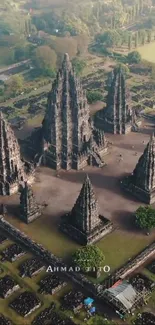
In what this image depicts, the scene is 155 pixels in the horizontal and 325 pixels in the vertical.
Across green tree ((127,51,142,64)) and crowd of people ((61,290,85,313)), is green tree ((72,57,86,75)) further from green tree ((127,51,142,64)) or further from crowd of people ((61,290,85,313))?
crowd of people ((61,290,85,313))

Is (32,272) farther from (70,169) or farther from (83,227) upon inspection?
(70,169)

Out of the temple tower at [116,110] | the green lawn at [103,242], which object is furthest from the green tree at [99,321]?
the temple tower at [116,110]

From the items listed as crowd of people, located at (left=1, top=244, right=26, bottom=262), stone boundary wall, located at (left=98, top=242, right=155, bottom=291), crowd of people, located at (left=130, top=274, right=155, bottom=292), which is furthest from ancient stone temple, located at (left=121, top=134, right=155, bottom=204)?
crowd of people, located at (left=1, top=244, right=26, bottom=262)

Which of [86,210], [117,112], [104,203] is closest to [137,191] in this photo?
[104,203]

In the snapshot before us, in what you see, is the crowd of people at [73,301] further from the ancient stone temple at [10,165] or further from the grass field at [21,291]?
the ancient stone temple at [10,165]

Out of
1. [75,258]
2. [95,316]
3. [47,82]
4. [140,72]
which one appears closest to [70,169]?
[75,258]

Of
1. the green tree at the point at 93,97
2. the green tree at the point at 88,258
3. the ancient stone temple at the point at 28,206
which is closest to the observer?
the green tree at the point at 88,258
